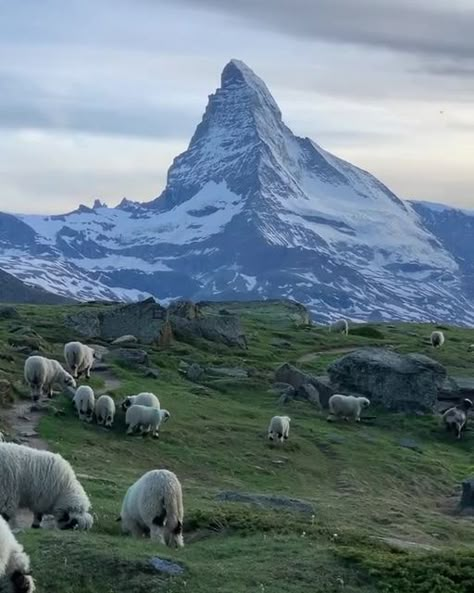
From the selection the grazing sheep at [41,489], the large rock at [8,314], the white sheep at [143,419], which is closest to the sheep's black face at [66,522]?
the grazing sheep at [41,489]

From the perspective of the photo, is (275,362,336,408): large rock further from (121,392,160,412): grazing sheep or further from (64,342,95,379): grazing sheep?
(121,392,160,412): grazing sheep

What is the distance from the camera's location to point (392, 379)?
5938cm

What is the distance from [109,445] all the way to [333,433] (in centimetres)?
1380

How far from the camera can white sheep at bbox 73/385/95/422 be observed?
137ft

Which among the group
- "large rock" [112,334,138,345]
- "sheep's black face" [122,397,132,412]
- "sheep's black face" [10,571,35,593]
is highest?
"large rock" [112,334,138,345]

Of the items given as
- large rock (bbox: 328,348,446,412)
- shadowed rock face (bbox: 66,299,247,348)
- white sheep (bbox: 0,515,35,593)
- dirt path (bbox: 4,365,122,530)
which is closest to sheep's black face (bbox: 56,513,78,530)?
white sheep (bbox: 0,515,35,593)

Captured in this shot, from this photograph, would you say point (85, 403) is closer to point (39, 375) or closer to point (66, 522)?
point (39, 375)

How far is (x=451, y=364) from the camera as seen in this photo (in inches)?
2936

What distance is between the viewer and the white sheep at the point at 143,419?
41.7 m

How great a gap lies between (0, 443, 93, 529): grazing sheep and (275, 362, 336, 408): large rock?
34.5 metres

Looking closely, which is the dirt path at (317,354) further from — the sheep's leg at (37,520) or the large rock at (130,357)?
the sheep's leg at (37,520)

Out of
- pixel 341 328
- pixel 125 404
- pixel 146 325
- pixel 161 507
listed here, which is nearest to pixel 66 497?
pixel 161 507

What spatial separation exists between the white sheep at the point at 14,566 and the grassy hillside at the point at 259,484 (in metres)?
1.78

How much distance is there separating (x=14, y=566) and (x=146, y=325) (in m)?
50.2
